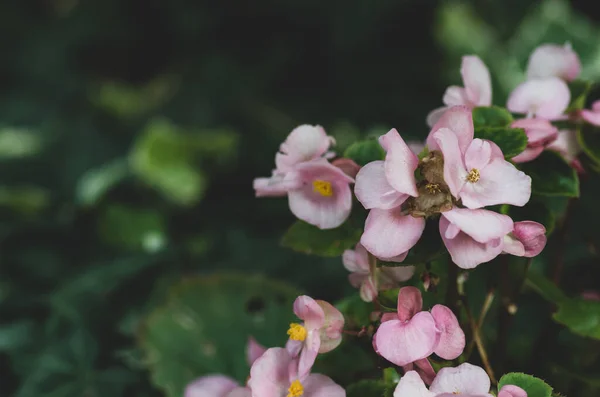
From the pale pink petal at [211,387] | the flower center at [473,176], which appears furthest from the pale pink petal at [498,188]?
the pale pink petal at [211,387]

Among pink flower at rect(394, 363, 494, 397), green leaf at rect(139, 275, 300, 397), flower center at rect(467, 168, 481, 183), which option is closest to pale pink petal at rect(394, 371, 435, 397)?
pink flower at rect(394, 363, 494, 397)

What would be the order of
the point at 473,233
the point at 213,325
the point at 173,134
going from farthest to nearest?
the point at 173,134 < the point at 213,325 < the point at 473,233

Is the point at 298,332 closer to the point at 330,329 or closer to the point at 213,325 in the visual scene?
the point at 330,329

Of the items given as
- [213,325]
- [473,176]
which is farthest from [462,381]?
[213,325]

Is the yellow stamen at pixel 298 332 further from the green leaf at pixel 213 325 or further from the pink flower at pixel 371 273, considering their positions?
the green leaf at pixel 213 325

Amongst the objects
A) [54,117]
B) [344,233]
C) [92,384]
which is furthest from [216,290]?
[54,117]

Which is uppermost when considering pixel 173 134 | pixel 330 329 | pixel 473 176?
pixel 473 176

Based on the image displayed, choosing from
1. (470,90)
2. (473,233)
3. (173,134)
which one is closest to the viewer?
(473,233)

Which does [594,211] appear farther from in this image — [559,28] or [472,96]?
[559,28]
